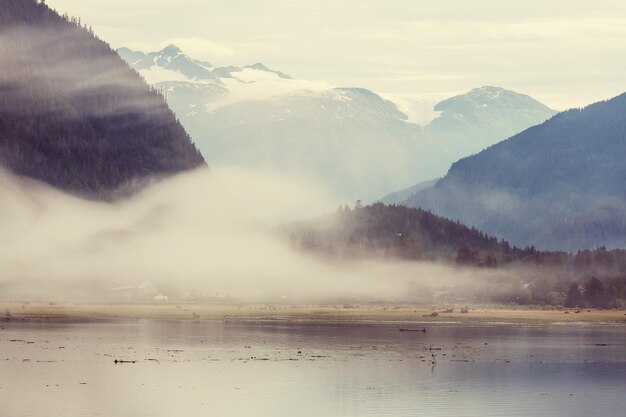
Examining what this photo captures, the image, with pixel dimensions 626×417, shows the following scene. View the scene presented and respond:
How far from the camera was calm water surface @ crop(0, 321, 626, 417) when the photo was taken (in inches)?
4117

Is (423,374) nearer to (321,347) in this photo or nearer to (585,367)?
(585,367)

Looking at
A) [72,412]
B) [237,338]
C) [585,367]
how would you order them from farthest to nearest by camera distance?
[237,338] → [585,367] → [72,412]

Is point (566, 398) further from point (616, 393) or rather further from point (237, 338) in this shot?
point (237, 338)

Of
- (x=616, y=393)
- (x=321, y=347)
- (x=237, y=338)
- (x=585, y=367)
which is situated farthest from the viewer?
(x=237, y=338)

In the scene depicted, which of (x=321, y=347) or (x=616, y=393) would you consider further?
(x=321, y=347)

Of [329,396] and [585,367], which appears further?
[585,367]

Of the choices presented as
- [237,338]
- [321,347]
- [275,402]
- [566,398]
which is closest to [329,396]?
[275,402]

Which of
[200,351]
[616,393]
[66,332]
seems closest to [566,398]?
[616,393]

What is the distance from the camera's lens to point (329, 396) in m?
113

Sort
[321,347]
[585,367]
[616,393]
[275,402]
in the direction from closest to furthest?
[275,402] < [616,393] < [585,367] < [321,347]

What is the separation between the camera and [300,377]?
423 ft

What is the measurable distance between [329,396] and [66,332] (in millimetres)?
91704

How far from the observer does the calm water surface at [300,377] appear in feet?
343

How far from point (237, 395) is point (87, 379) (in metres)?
17.0
